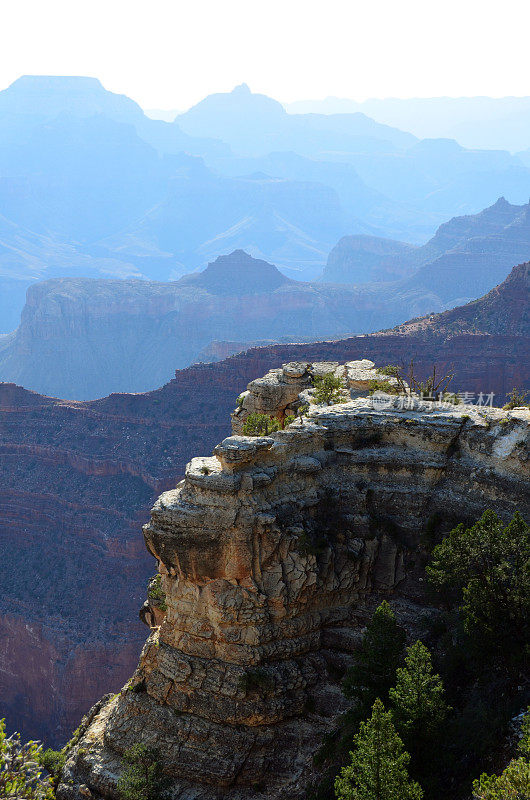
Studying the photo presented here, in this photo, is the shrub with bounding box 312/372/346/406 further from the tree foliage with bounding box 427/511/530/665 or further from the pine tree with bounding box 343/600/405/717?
the pine tree with bounding box 343/600/405/717

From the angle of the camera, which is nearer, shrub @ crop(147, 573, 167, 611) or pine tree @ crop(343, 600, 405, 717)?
pine tree @ crop(343, 600, 405, 717)

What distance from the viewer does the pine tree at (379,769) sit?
59.6ft

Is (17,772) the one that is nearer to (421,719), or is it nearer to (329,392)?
Result: (421,719)

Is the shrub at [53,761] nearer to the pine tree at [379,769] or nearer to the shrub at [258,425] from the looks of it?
the shrub at [258,425]

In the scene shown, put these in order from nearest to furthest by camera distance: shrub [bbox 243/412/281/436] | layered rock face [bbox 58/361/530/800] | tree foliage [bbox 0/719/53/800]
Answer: tree foliage [bbox 0/719/53/800], layered rock face [bbox 58/361/530/800], shrub [bbox 243/412/281/436]

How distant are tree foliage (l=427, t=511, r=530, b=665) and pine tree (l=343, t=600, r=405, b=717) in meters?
2.83

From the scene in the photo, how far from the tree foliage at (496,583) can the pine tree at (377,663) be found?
283cm

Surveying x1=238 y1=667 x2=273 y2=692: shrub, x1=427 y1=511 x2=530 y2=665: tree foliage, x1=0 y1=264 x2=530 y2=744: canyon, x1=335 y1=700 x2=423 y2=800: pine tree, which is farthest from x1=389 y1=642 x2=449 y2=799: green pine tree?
x1=0 y1=264 x2=530 y2=744: canyon

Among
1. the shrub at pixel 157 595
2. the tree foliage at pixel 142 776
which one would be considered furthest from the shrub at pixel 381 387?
the tree foliage at pixel 142 776

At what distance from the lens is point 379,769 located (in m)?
18.4

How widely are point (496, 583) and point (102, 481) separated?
73.6m

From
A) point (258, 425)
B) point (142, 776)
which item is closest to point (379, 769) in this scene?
point (142, 776)

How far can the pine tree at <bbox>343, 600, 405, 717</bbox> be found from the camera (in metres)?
24.4

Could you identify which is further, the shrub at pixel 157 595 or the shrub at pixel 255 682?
the shrub at pixel 157 595
